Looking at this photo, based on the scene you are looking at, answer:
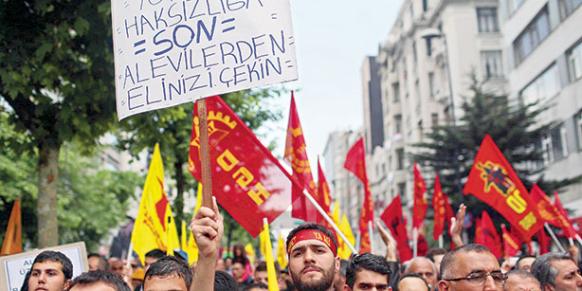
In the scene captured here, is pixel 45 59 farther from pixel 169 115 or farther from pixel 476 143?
pixel 476 143

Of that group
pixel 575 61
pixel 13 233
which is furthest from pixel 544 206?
pixel 575 61

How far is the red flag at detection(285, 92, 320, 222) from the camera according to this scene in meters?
7.24

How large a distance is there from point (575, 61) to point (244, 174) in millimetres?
20324

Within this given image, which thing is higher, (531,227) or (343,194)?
(343,194)

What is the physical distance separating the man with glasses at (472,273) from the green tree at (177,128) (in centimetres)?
575

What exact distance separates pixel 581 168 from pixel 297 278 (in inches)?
837

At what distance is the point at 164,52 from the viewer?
358 centimetres

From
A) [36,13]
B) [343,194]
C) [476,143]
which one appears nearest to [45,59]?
[36,13]

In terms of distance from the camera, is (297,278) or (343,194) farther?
(343,194)

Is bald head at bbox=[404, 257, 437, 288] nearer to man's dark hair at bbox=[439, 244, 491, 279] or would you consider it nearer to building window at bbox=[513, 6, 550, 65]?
man's dark hair at bbox=[439, 244, 491, 279]

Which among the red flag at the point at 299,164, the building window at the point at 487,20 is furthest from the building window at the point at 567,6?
the red flag at the point at 299,164

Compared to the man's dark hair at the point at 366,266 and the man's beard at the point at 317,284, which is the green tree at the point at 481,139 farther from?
the man's beard at the point at 317,284

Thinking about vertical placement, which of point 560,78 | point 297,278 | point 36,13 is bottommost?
point 297,278

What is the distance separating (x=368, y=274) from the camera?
4820 millimetres
